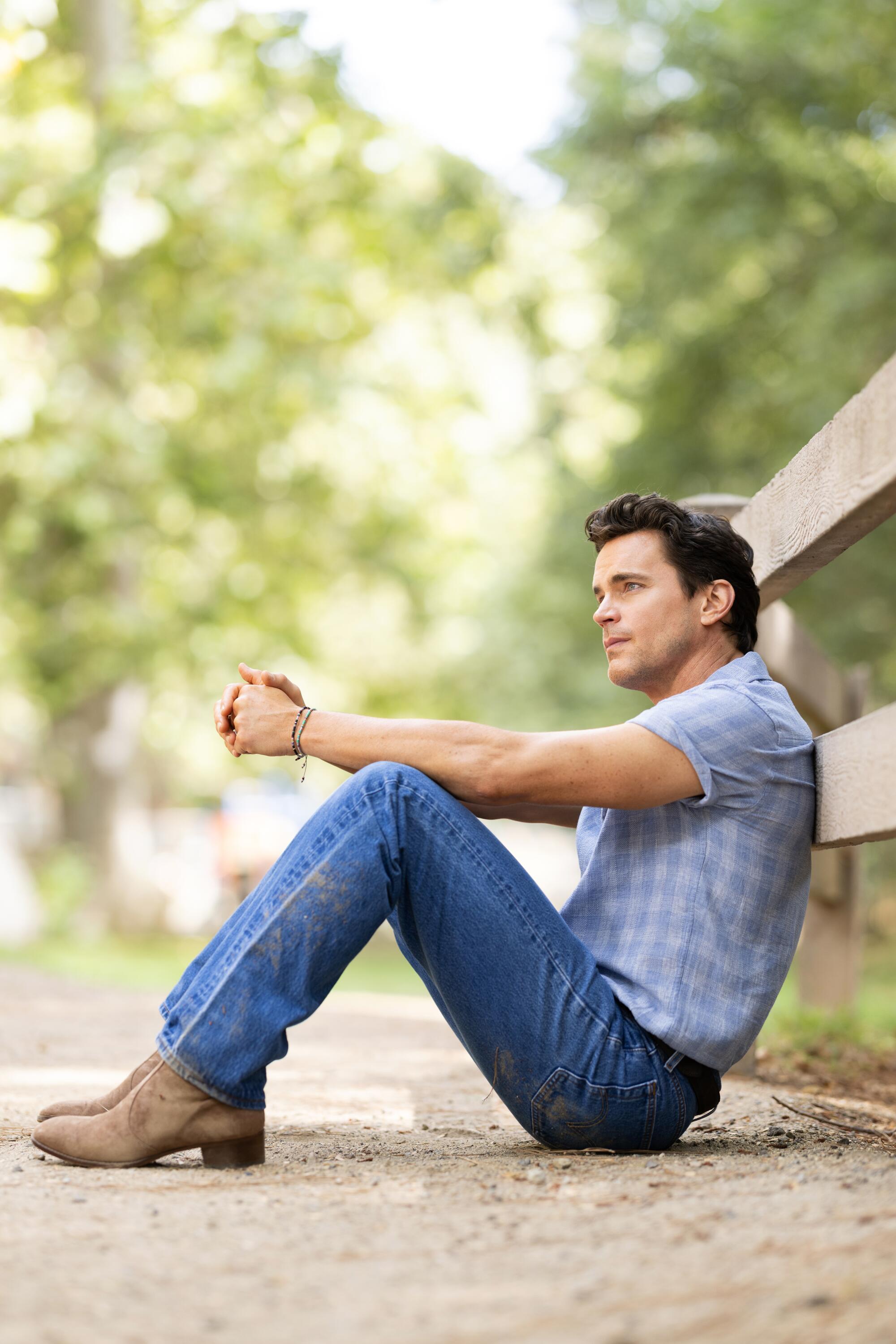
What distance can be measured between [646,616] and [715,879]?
0.55 m

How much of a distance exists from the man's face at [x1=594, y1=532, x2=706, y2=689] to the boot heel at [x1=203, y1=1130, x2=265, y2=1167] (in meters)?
1.12

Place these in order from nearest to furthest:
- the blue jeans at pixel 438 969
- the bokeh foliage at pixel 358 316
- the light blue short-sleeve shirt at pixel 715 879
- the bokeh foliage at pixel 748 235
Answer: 1. the blue jeans at pixel 438 969
2. the light blue short-sleeve shirt at pixel 715 879
3. the bokeh foliage at pixel 748 235
4. the bokeh foliage at pixel 358 316

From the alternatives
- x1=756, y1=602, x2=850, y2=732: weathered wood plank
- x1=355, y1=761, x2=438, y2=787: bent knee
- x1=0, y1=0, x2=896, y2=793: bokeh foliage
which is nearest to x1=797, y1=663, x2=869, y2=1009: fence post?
x1=756, y1=602, x2=850, y2=732: weathered wood plank

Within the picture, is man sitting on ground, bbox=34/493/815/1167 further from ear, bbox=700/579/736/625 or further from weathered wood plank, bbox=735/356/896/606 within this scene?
weathered wood plank, bbox=735/356/896/606

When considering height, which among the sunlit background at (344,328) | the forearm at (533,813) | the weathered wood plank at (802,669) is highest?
the sunlit background at (344,328)

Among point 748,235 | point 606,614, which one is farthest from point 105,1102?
point 748,235

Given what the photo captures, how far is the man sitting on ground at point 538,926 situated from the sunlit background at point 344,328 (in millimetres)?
6361

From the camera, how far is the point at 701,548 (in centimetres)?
270

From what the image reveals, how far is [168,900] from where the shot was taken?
13.7 m

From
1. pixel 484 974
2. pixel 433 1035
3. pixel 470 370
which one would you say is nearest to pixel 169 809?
pixel 470 370

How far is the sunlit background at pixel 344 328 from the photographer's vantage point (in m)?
8.77

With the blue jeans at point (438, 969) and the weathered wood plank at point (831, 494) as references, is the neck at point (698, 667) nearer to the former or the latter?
the weathered wood plank at point (831, 494)

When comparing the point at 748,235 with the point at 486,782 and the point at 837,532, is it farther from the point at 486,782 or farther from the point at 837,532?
the point at 486,782

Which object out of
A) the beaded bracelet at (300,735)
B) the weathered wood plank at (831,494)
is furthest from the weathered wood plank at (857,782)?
the beaded bracelet at (300,735)
